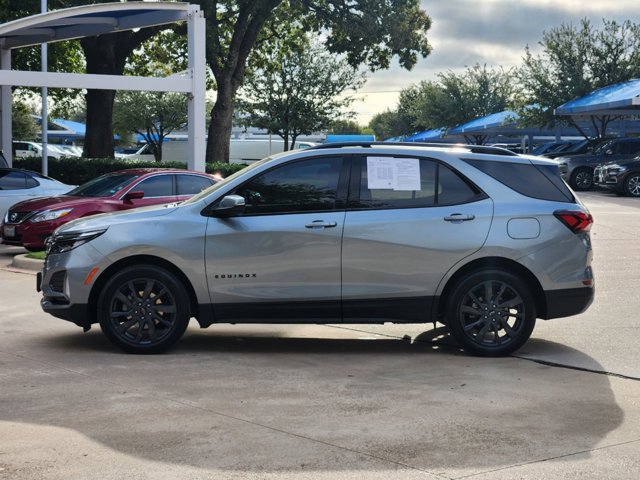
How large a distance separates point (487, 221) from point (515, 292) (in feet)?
2.08

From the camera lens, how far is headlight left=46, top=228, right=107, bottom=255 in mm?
8320

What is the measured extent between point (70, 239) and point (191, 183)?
320 inches

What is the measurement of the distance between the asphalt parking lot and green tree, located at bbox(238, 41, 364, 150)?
41022 millimetres

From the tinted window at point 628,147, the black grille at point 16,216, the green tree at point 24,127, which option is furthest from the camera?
the green tree at point 24,127

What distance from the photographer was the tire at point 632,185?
30.7 metres

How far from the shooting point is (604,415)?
6473 mm

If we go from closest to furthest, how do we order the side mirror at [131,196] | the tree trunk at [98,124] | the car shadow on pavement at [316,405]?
the car shadow on pavement at [316,405] → the side mirror at [131,196] → the tree trunk at [98,124]

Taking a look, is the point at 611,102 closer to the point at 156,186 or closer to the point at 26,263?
the point at 156,186

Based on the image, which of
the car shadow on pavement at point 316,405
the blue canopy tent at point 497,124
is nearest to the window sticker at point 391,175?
the car shadow on pavement at point 316,405

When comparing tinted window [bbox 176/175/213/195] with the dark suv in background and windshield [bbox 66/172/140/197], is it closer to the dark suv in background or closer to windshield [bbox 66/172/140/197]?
windshield [bbox 66/172/140/197]

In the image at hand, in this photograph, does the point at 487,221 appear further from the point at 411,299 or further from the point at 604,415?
the point at 604,415

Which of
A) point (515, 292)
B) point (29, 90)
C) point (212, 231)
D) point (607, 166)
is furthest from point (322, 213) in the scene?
point (29, 90)

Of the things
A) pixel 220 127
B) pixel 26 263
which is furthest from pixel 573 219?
pixel 220 127

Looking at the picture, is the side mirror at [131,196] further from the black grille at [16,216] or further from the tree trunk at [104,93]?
the tree trunk at [104,93]
